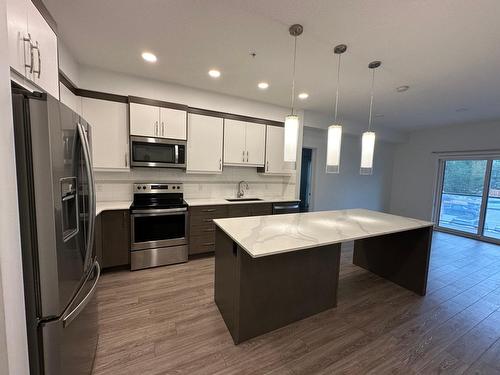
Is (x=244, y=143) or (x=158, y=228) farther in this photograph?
(x=244, y=143)

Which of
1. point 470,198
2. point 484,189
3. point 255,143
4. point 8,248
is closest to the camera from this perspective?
point 8,248

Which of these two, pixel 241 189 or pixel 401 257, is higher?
pixel 241 189

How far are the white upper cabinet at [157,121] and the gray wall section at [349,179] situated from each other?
2.99 meters

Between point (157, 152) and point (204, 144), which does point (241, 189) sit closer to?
point (204, 144)

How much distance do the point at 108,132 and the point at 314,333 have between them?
341cm

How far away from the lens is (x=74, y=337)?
1179mm

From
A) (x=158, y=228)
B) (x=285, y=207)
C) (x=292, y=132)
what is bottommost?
(x=158, y=228)

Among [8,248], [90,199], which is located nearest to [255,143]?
[90,199]

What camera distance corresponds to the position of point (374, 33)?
1896 millimetres

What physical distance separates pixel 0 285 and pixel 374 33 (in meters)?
2.93

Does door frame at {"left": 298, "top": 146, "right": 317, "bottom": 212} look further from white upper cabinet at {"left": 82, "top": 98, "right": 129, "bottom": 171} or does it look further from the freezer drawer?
the freezer drawer

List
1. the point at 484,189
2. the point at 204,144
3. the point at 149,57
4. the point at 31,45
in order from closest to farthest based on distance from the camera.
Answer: the point at 31,45 → the point at 149,57 → the point at 204,144 → the point at 484,189

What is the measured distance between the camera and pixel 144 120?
9.80ft

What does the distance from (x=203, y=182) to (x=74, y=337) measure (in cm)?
280
